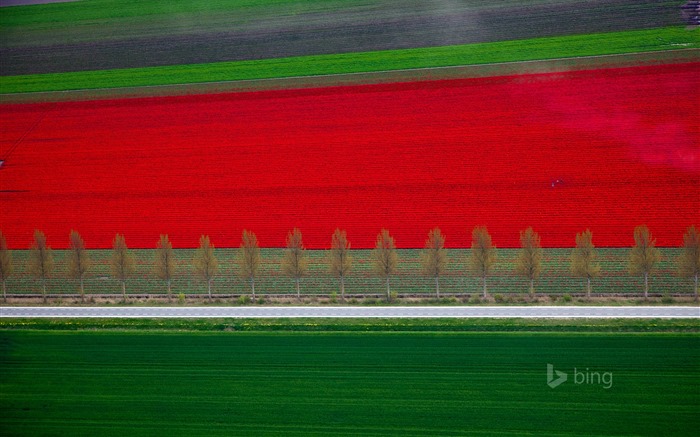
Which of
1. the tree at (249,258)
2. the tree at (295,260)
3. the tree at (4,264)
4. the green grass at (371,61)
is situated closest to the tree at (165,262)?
the tree at (249,258)

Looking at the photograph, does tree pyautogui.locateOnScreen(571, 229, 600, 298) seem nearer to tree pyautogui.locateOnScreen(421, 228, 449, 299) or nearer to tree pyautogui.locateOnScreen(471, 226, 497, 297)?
tree pyautogui.locateOnScreen(471, 226, 497, 297)

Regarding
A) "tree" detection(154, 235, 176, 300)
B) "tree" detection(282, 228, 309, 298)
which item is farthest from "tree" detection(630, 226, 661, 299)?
"tree" detection(154, 235, 176, 300)

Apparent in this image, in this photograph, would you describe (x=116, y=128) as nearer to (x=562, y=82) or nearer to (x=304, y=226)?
(x=304, y=226)

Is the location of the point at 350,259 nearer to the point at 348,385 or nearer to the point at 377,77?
the point at 348,385

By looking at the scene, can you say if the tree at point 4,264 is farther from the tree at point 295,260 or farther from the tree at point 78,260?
the tree at point 295,260

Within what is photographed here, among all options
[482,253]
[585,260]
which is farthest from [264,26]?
[585,260]

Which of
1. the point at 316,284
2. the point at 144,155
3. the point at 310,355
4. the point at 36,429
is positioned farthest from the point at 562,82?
the point at 36,429

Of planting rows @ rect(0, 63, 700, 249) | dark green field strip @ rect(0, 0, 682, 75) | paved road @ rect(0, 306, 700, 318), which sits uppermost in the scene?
dark green field strip @ rect(0, 0, 682, 75)
